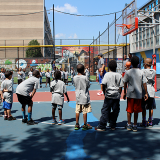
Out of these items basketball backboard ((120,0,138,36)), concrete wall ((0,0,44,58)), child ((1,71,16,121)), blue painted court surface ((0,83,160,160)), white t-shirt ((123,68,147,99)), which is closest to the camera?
blue painted court surface ((0,83,160,160))

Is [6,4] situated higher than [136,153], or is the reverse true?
[6,4]

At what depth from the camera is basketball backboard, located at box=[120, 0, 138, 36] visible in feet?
42.0

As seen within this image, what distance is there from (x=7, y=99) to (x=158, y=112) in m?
4.86

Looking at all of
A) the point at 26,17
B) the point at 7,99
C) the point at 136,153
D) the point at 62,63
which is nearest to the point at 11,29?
the point at 26,17

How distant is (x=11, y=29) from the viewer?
58.6 m

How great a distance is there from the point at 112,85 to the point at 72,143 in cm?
162

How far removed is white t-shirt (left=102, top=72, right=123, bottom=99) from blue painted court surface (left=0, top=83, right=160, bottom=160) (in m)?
0.87

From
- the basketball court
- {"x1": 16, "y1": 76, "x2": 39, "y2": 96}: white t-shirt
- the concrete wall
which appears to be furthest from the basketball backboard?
the concrete wall

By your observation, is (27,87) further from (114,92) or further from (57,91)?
(114,92)

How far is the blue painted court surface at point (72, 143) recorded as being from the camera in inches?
143

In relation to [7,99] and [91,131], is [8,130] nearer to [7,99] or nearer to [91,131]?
[7,99]

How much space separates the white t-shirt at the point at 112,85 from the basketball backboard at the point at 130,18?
28.4 ft

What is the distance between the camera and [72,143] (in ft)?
14.0

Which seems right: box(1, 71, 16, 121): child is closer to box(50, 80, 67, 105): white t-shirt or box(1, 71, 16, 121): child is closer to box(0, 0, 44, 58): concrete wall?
box(50, 80, 67, 105): white t-shirt
